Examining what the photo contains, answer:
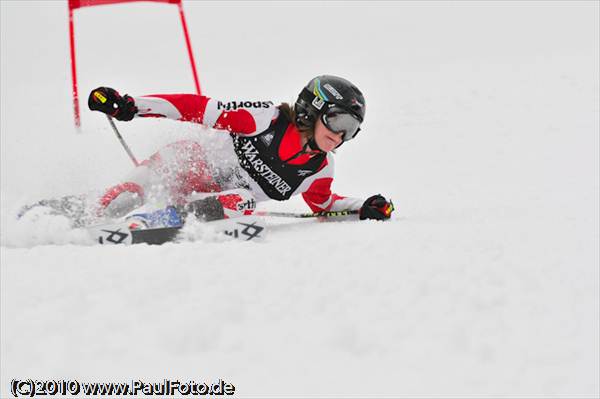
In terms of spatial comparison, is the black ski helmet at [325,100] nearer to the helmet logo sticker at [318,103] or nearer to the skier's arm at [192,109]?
the helmet logo sticker at [318,103]

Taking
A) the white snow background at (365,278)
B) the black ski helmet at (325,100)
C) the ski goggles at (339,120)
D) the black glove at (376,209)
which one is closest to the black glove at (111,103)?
the white snow background at (365,278)

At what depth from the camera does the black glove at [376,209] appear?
4.06 m

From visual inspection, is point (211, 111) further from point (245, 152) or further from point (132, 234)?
point (132, 234)

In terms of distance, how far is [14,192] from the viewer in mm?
3865

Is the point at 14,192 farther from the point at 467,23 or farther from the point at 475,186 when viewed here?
the point at 467,23

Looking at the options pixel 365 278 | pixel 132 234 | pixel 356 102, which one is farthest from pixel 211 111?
pixel 365 278

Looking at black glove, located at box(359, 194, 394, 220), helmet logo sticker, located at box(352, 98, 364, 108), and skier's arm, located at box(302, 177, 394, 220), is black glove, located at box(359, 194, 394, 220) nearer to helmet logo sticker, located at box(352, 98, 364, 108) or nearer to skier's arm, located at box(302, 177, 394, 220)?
skier's arm, located at box(302, 177, 394, 220)

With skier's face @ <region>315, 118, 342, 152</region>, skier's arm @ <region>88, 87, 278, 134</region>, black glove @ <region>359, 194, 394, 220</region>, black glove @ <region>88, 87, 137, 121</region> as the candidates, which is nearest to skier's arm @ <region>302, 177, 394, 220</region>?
black glove @ <region>359, 194, 394, 220</region>

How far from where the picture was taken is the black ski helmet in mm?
3623

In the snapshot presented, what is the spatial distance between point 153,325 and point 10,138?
6206 millimetres

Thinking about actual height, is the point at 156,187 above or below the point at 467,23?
below

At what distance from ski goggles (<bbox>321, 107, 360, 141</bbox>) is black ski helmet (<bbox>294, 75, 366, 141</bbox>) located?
1.0 inches

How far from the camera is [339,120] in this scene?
11.9ft

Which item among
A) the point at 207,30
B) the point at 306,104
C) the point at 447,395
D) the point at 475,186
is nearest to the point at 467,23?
the point at 207,30
